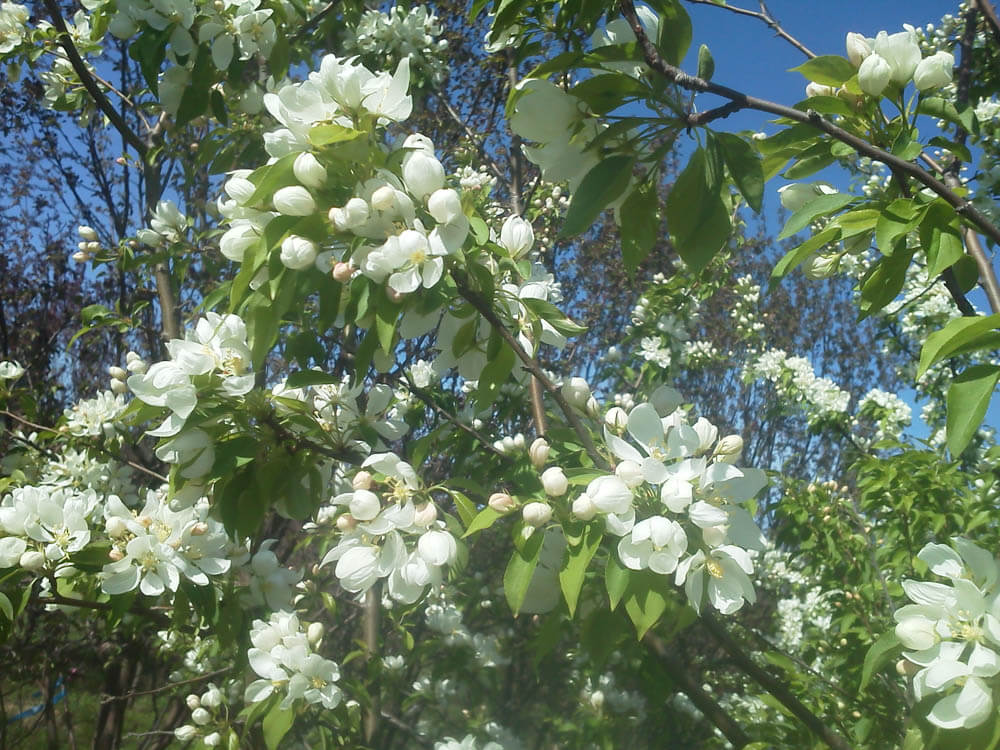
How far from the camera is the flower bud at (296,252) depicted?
1219 millimetres

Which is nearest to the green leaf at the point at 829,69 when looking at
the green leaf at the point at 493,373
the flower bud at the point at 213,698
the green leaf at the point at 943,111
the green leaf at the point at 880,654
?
the green leaf at the point at 943,111

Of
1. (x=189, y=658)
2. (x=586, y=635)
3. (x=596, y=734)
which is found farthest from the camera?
(x=189, y=658)

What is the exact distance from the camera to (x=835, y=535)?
377cm

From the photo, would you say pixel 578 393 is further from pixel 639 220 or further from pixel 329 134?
pixel 329 134

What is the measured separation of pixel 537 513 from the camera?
1.23 meters

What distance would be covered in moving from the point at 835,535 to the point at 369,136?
342cm

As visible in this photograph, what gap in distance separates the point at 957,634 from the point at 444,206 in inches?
42.0

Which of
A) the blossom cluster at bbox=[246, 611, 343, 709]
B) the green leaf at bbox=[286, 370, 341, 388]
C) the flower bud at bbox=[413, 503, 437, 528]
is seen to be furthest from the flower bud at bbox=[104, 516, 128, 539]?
the flower bud at bbox=[413, 503, 437, 528]

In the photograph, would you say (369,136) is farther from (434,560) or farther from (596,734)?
(596,734)

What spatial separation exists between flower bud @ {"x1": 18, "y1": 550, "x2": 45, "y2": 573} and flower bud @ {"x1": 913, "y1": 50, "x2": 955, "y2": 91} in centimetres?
227

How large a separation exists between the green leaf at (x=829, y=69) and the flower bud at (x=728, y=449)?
0.65 metres

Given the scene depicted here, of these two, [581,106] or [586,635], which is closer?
[581,106]

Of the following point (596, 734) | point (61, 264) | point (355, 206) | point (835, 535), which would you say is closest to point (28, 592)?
point (355, 206)

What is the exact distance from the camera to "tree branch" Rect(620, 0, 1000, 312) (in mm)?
1090
